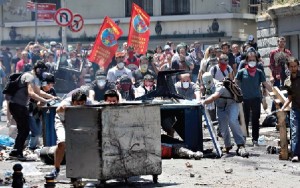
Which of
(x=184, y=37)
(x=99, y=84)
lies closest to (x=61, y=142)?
(x=99, y=84)

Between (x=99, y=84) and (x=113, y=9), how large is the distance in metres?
25.5

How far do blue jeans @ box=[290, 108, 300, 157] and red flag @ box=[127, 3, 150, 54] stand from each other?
507 inches

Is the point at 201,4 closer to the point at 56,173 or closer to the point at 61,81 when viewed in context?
the point at 61,81

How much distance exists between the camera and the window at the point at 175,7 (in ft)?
143

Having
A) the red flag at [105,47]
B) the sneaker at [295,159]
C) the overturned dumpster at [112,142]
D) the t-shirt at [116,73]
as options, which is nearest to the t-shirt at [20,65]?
the red flag at [105,47]

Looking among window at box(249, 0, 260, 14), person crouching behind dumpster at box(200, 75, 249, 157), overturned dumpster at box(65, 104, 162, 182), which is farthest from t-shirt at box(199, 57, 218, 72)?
window at box(249, 0, 260, 14)

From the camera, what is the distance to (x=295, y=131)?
15875 millimetres

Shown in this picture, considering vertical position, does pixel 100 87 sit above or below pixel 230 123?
above

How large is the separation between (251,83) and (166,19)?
986 inches

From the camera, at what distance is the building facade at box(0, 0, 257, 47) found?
41969 millimetres

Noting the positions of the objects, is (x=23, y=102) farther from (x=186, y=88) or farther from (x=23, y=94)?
(x=186, y=88)

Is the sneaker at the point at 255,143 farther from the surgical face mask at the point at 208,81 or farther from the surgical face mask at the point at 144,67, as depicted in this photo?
the surgical face mask at the point at 144,67

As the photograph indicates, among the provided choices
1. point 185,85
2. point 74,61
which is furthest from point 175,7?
point 185,85

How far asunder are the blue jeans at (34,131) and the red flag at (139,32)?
435 inches
